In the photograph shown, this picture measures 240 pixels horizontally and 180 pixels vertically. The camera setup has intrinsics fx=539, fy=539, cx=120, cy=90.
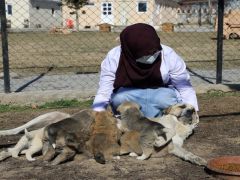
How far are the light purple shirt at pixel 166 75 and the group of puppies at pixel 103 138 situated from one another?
0.49 metres

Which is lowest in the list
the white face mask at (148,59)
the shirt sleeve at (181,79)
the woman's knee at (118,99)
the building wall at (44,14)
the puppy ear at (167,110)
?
the building wall at (44,14)

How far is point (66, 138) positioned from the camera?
4656mm

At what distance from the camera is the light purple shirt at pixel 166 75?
5.47 meters

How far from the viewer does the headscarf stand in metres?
5.14

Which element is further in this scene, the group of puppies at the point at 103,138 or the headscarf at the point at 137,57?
the headscarf at the point at 137,57

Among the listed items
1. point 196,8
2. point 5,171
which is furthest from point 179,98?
point 196,8

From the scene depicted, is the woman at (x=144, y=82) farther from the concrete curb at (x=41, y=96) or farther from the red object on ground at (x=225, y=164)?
the concrete curb at (x=41, y=96)

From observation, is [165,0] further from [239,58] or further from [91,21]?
[239,58]

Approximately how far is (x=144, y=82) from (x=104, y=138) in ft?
3.23

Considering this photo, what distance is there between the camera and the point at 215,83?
9422 millimetres

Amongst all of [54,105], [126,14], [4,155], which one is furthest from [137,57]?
[126,14]

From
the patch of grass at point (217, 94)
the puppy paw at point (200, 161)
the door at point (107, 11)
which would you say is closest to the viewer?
the puppy paw at point (200, 161)

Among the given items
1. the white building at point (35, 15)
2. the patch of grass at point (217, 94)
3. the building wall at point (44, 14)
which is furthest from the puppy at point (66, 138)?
the building wall at point (44, 14)

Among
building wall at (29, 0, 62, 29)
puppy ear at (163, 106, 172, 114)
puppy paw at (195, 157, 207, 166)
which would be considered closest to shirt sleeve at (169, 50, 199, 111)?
puppy ear at (163, 106, 172, 114)
